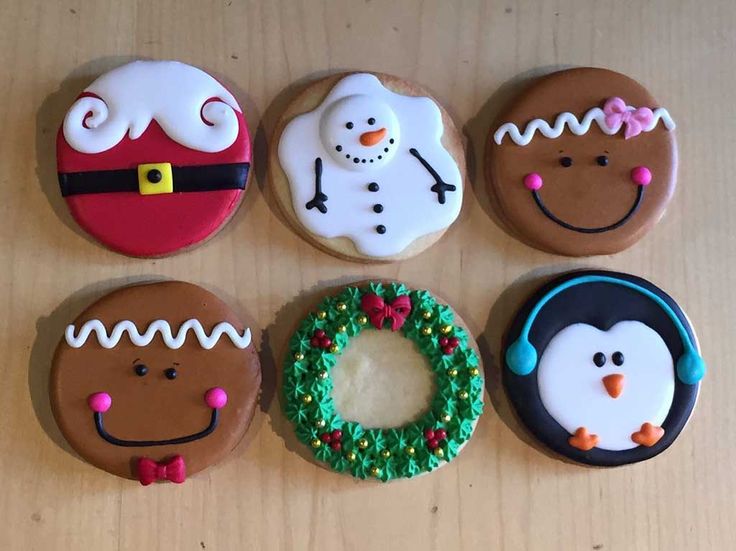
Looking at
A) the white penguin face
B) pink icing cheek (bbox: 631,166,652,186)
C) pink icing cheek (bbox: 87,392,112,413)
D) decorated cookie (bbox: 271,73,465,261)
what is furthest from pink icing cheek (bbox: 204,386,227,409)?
pink icing cheek (bbox: 631,166,652,186)

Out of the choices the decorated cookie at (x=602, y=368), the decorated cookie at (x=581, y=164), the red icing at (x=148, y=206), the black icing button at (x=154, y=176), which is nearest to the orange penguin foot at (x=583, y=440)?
the decorated cookie at (x=602, y=368)

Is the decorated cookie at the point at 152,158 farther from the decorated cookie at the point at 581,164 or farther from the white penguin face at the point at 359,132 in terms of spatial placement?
the decorated cookie at the point at 581,164

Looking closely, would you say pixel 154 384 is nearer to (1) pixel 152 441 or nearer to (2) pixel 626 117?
(1) pixel 152 441

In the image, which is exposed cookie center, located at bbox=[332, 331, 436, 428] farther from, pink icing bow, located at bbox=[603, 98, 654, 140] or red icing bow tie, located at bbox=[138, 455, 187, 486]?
pink icing bow, located at bbox=[603, 98, 654, 140]

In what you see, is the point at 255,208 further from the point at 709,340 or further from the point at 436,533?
the point at 709,340

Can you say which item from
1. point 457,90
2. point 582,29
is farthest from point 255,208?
point 582,29

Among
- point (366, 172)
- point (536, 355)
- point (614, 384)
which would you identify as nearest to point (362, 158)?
point (366, 172)

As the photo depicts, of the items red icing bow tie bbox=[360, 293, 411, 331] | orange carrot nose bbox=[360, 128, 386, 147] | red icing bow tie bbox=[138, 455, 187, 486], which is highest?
orange carrot nose bbox=[360, 128, 386, 147]
